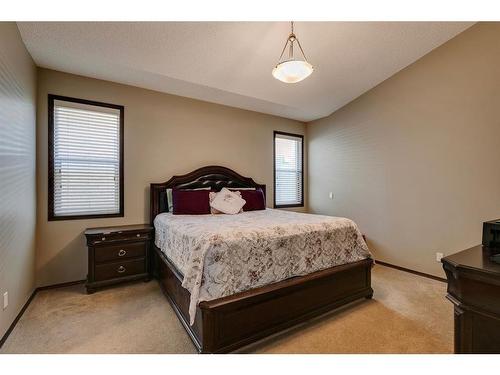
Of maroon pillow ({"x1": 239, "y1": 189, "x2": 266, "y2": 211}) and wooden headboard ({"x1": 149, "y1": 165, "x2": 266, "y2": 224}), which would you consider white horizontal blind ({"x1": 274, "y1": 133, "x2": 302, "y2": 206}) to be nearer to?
wooden headboard ({"x1": 149, "y1": 165, "x2": 266, "y2": 224})

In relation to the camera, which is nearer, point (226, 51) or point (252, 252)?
point (252, 252)

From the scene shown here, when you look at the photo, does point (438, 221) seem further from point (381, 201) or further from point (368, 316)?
point (368, 316)

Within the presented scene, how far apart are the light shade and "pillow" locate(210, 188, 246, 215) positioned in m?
1.84

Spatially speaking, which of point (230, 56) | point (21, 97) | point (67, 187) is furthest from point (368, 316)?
point (21, 97)

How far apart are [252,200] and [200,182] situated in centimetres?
88

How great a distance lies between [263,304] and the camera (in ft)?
6.39

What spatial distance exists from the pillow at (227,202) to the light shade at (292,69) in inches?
72.6

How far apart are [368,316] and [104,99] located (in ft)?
13.3

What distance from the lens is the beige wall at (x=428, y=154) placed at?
288cm

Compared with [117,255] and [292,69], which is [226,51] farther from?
[117,255]

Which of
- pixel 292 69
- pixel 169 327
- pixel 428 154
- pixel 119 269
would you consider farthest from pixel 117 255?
pixel 428 154

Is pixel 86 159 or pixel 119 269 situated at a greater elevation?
pixel 86 159

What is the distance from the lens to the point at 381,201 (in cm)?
392

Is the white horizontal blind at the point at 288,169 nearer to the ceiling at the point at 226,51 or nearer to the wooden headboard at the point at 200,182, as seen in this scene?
the wooden headboard at the point at 200,182
